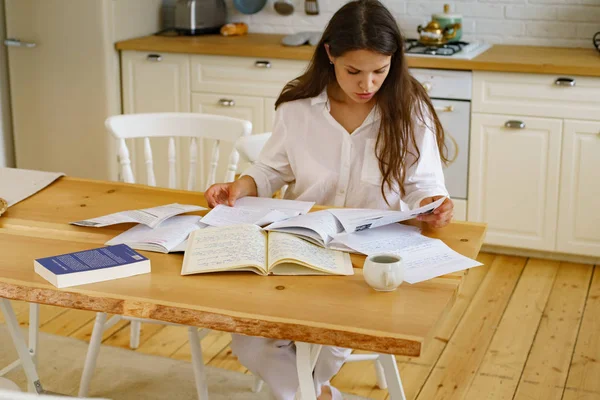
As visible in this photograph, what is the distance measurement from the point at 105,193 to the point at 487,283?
182 centimetres

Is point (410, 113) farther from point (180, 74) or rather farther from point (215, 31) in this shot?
point (215, 31)

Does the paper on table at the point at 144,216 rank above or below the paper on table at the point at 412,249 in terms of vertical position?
above

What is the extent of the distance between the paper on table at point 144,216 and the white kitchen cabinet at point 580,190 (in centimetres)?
203

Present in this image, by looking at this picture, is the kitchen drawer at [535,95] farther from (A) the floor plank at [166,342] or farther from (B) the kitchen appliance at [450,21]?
(A) the floor plank at [166,342]

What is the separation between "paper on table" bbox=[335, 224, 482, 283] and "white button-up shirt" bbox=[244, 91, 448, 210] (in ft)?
0.99

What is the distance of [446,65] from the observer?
3621 millimetres

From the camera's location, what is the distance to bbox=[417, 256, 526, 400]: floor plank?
2.68 meters

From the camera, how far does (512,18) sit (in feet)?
13.4

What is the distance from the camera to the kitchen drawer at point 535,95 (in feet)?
11.4

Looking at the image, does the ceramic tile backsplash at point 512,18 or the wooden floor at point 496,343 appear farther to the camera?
the ceramic tile backsplash at point 512,18

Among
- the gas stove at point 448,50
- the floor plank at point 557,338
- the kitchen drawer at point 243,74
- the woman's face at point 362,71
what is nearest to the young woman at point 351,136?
the woman's face at point 362,71

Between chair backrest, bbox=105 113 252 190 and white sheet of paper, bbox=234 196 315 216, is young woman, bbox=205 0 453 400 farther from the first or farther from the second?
chair backrest, bbox=105 113 252 190

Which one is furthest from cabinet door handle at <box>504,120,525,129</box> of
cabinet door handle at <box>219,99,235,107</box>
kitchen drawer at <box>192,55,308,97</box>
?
cabinet door handle at <box>219,99,235,107</box>

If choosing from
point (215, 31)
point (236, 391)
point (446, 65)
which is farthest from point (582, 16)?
point (236, 391)
